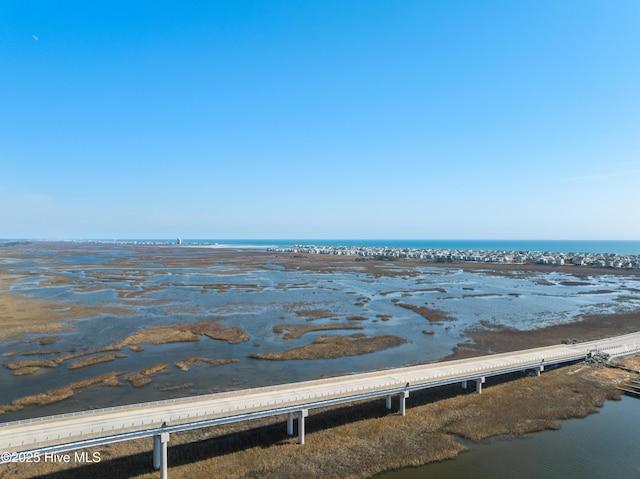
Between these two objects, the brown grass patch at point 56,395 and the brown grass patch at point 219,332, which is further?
the brown grass patch at point 219,332

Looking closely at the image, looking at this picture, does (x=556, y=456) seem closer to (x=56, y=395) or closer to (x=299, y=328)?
(x=299, y=328)

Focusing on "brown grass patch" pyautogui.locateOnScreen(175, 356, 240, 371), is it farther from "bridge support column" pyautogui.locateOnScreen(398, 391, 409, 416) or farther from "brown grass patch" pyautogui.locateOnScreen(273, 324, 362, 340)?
"bridge support column" pyautogui.locateOnScreen(398, 391, 409, 416)

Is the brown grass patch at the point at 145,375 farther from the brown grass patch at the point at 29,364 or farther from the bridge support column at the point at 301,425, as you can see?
the bridge support column at the point at 301,425

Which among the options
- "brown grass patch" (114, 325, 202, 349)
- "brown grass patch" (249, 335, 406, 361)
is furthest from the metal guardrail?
"brown grass patch" (114, 325, 202, 349)

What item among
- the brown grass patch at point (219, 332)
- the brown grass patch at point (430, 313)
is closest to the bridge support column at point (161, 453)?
the brown grass patch at point (219, 332)

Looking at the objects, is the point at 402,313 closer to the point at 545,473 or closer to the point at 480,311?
the point at 480,311
